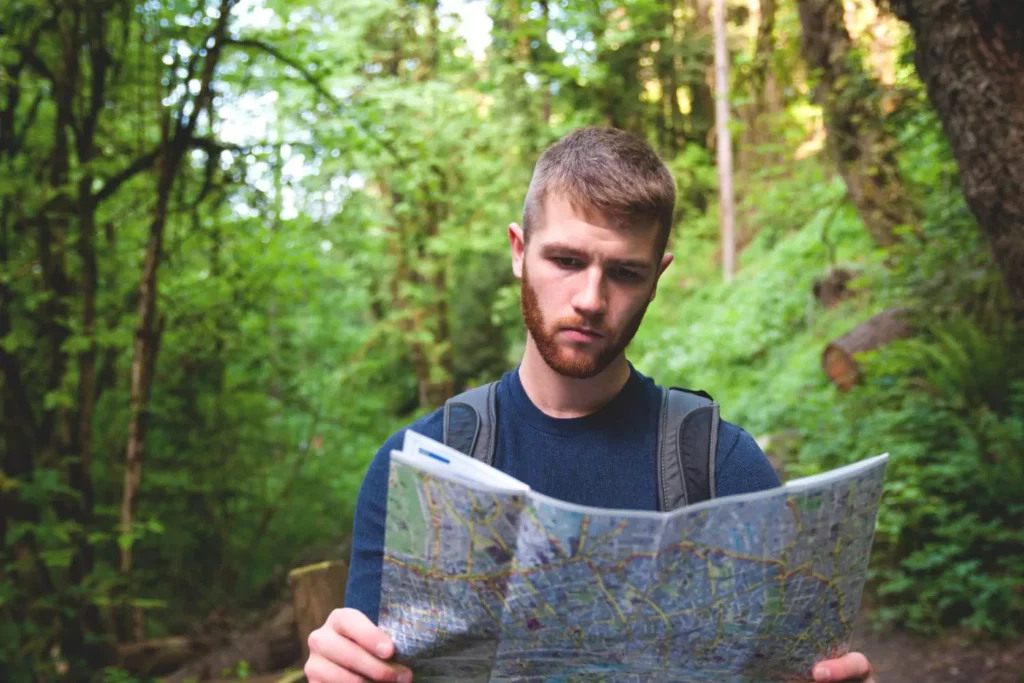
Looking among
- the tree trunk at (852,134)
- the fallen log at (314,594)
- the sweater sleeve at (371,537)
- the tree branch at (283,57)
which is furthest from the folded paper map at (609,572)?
the tree trunk at (852,134)

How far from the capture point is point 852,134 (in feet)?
32.2

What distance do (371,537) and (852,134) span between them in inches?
368

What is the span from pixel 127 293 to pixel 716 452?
6064 mm

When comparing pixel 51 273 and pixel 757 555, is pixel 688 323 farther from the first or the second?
pixel 757 555

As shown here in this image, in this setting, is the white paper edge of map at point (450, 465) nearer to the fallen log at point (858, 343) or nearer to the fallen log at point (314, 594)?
the fallen log at point (314, 594)

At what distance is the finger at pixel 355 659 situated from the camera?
1.34 m

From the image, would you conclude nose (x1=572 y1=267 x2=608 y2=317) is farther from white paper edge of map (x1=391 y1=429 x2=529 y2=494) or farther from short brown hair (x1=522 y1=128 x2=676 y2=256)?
white paper edge of map (x1=391 y1=429 x2=529 y2=494)

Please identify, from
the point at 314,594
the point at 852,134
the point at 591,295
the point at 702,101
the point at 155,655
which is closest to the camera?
the point at 591,295

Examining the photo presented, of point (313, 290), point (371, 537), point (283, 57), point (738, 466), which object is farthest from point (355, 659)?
point (313, 290)

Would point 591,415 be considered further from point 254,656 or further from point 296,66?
point 254,656

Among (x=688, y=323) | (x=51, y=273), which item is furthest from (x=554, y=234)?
(x=688, y=323)

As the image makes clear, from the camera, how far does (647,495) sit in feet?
5.49

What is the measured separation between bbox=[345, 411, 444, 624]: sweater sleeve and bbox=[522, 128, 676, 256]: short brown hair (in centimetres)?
50

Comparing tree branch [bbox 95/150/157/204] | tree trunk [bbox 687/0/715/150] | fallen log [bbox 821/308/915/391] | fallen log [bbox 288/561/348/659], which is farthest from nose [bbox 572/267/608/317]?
tree trunk [bbox 687/0/715/150]
